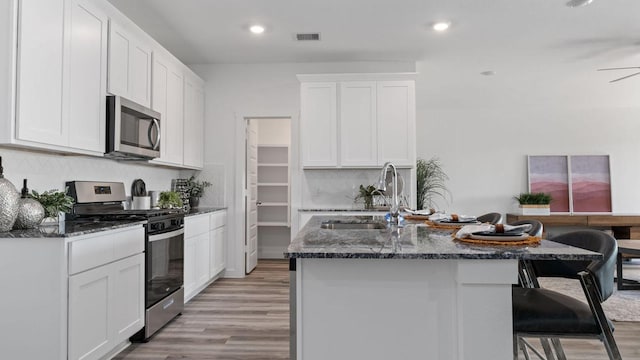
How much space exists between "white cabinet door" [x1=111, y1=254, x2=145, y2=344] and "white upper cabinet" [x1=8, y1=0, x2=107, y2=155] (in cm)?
84

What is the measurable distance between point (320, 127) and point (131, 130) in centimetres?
214

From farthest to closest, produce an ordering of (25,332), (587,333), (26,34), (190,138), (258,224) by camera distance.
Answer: (258,224) < (190,138) < (26,34) < (25,332) < (587,333)

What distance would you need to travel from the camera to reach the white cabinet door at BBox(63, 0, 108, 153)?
8.34ft

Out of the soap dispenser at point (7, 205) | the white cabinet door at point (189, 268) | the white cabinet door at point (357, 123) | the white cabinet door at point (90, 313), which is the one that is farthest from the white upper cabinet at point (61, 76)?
the white cabinet door at point (357, 123)

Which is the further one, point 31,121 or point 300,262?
point 31,121

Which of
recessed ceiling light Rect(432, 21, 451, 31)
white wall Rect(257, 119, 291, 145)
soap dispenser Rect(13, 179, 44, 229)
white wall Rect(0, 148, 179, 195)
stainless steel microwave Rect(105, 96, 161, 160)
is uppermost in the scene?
recessed ceiling light Rect(432, 21, 451, 31)

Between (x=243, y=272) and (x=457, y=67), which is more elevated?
(x=457, y=67)

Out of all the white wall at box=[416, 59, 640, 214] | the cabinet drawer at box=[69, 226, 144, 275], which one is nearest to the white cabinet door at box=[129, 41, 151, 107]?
the cabinet drawer at box=[69, 226, 144, 275]

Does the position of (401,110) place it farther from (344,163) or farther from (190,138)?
(190,138)

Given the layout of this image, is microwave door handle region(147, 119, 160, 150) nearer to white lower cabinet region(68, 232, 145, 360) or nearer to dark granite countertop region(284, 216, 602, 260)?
white lower cabinet region(68, 232, 145, 360)

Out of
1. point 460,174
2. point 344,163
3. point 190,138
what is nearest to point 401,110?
point 344,163

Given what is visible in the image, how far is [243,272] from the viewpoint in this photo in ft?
16.4

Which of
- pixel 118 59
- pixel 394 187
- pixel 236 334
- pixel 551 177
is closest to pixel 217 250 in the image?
pixel 236 334

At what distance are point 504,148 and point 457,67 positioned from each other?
9.58 feet
